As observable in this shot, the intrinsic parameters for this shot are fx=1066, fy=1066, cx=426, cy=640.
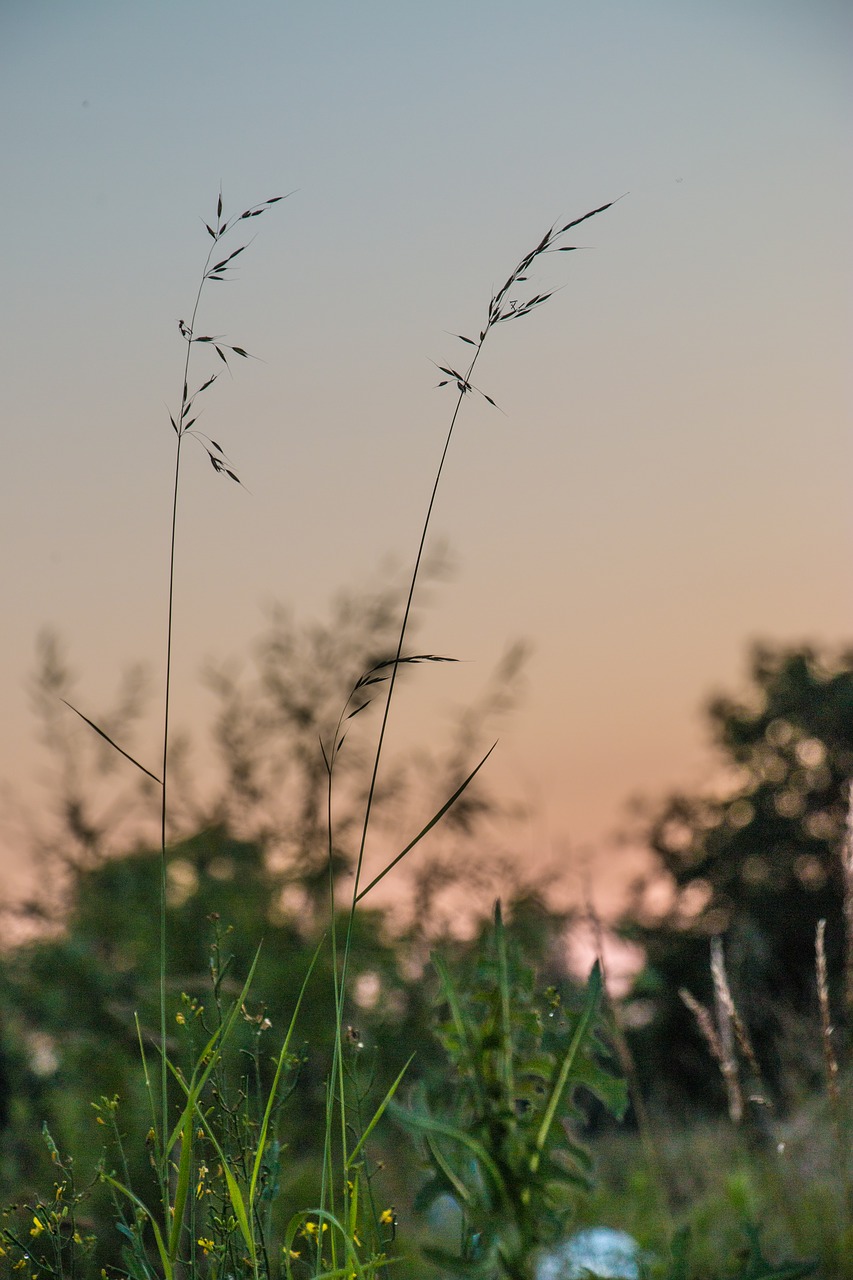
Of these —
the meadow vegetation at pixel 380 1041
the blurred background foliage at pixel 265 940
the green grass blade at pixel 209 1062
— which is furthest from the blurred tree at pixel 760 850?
the green grass blade at pixel 209 1062

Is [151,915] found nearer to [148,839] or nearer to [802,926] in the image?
[148,839]

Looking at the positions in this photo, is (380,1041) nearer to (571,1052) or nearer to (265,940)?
(265,940)

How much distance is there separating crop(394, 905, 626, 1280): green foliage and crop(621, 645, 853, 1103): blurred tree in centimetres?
1222

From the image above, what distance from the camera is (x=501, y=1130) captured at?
0.81 meters

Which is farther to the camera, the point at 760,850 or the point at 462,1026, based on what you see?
the point at 760,850

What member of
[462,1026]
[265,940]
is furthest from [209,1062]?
[265,940]

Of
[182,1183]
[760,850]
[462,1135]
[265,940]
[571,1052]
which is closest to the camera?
[462,1135]

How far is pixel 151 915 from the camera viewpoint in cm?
627

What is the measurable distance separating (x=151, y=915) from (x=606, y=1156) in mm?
3695

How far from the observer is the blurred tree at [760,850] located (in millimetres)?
13531

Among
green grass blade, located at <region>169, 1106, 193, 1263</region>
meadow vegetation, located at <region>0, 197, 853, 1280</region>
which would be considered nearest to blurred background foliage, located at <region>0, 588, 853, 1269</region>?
meadow vegetation, located at <region>0, 197, 853, 1280</region>

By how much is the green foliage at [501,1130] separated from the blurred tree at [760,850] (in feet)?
40.1

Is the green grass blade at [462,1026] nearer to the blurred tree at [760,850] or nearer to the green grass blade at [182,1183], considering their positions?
the green grass blade at [182,1183]

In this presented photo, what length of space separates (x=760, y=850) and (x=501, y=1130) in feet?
48.3
